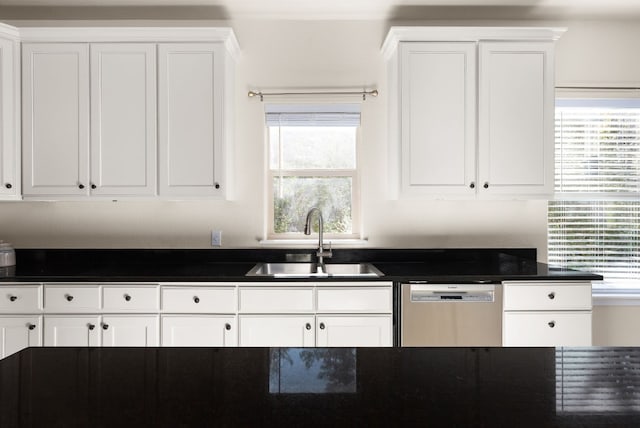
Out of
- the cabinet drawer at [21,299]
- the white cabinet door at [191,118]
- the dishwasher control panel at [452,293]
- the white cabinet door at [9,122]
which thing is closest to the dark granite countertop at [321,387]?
the dishwasher control panel at [452,293]

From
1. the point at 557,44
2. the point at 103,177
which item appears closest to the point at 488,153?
the point at 557,44

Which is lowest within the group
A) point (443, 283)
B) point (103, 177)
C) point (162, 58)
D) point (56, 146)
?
point (443, 283)

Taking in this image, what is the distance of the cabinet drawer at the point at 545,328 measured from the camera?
7.89ft

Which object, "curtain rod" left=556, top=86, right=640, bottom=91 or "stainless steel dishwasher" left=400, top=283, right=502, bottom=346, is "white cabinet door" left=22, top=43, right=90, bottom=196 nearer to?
"stainless steel dishwasher" left=400, top=283, right=502, bottom=346

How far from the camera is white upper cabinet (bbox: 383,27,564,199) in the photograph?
2.70m

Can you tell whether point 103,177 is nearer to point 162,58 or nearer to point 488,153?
point 162,58

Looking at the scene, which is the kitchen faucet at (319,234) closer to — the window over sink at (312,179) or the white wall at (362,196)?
the window over sink at (312,179)

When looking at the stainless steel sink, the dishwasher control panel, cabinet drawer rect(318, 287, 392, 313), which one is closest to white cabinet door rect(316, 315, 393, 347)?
cabinet drawer rect(318, 287, 392, 313)

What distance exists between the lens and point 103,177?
2664 mm

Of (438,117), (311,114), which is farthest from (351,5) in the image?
(438,117)

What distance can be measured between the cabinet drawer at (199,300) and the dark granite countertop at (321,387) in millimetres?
1355

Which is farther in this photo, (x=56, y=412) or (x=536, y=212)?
(x=536, y=212)

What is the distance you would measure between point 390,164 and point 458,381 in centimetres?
220

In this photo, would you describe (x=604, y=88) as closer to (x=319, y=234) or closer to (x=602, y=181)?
(x=602, y=181)
